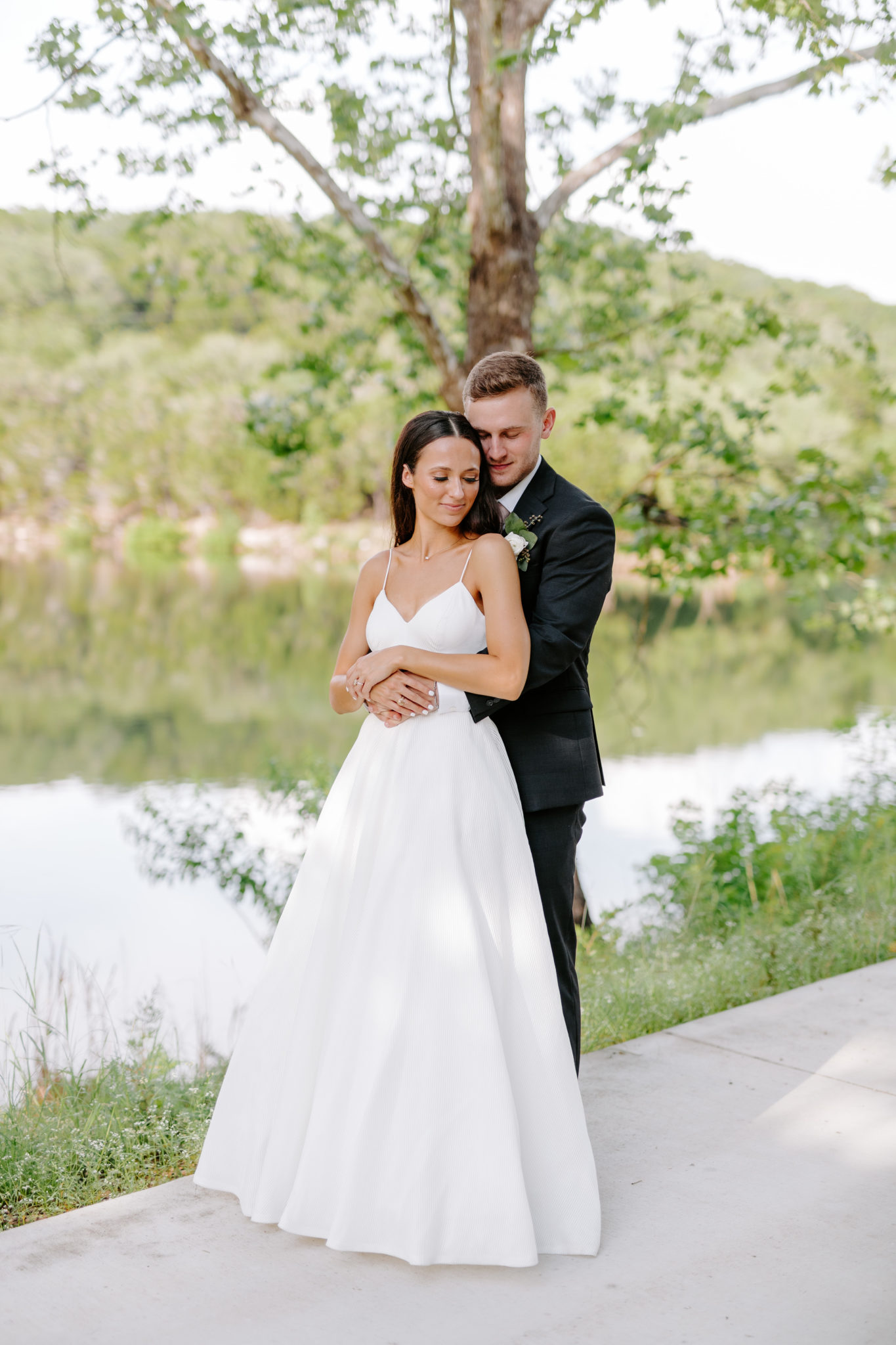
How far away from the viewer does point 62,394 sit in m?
63.8

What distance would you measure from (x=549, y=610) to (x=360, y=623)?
0.48 m

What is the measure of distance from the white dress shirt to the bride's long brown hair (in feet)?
0.37

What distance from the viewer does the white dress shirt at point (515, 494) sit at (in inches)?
119

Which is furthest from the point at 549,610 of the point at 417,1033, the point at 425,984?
the point at 417,1033

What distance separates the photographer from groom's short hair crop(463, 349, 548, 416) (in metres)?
2.88

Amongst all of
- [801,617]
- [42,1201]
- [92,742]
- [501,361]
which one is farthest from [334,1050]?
[801,617]

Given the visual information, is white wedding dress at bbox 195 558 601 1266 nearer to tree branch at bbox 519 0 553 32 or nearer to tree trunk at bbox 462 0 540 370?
tree trunk at bbox 462 0 540 370

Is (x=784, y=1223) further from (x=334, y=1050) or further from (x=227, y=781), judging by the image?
(x=227, y=781)

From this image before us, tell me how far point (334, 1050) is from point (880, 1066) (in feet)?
6.60

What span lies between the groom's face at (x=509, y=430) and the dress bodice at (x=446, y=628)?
36 cm

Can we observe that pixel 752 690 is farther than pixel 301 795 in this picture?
Yes

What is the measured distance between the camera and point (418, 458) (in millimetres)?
2787

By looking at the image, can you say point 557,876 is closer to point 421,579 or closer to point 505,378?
point 421,579

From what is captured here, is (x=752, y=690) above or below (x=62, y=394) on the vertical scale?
below
